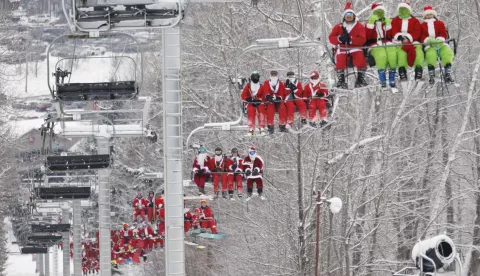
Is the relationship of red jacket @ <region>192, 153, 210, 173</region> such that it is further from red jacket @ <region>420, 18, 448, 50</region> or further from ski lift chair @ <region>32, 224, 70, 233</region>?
ski lift chair @ <region>32, 224, 70, 233</region>

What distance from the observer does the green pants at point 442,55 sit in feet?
69.3

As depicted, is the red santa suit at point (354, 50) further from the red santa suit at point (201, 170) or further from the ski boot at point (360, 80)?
the red santa suit at point (201, 170)

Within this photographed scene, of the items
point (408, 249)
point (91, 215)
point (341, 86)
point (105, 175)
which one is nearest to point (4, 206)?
point (91, 215)

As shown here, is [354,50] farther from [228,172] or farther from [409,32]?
[228,172]

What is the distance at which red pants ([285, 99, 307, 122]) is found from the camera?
2678cm

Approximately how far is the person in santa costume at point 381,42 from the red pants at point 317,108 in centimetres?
468

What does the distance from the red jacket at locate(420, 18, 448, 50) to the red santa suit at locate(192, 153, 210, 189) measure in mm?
10293

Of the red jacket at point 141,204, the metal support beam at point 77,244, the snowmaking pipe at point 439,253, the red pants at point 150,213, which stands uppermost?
the snowmaking pipe at point 439,253

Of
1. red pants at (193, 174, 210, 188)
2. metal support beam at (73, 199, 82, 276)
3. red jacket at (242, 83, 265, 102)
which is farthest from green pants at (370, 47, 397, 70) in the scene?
metal support beam at (73, 199, 82, 276)

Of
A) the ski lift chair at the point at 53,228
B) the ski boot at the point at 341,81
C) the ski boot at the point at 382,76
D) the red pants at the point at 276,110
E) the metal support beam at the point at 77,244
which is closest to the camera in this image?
the ski boot at the point at 382,76

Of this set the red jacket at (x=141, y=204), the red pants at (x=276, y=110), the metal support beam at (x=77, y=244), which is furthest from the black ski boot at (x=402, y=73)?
the metal support beam at (x=77, y=244)

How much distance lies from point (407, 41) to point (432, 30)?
18.7 inches

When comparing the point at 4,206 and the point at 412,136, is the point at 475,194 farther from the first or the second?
the point at 4,206

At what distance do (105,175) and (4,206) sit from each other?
101ft
